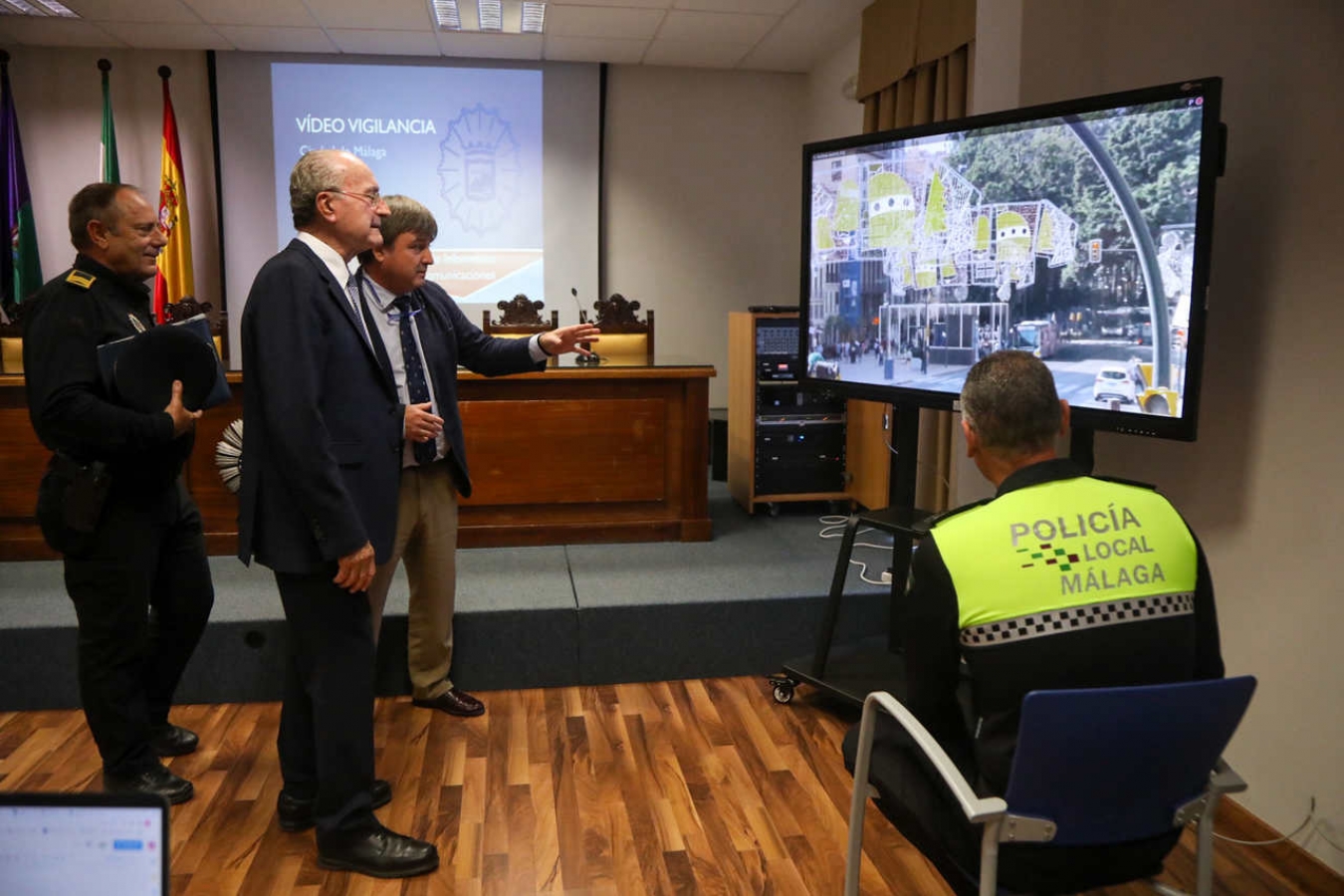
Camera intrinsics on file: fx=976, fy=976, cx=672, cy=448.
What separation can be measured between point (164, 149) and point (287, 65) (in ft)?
2.95

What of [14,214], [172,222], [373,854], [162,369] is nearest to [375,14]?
[172,222]

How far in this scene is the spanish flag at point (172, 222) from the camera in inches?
227

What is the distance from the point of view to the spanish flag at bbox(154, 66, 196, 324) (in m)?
5.77

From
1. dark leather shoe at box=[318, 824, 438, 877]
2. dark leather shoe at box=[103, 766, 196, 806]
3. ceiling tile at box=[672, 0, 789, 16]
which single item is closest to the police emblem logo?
ceiling tile at box=[672, 0, 789, 16]

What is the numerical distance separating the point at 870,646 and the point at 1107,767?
1982 millimetres

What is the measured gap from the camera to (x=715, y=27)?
17.9 ft

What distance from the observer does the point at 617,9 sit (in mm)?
5121

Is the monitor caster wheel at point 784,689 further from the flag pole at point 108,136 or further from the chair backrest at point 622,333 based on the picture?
the flag pole at point 108,136

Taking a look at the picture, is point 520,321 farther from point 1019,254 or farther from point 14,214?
point 14,214

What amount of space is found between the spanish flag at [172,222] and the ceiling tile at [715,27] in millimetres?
2954

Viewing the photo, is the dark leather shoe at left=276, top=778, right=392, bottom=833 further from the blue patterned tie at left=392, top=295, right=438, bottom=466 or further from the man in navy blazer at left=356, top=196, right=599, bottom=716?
the blue patterned tie at left=392, top=295, right=438, bottom=466

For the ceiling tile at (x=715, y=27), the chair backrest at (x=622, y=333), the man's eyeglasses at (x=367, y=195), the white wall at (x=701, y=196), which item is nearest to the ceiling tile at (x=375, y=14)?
the ceiling tile at (x=715, y=27)

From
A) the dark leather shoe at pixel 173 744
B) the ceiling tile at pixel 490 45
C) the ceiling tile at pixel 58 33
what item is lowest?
the dark leather shoe at pixel 173 744

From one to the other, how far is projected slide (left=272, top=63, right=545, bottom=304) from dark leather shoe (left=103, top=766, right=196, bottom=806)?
4264 millimetres
